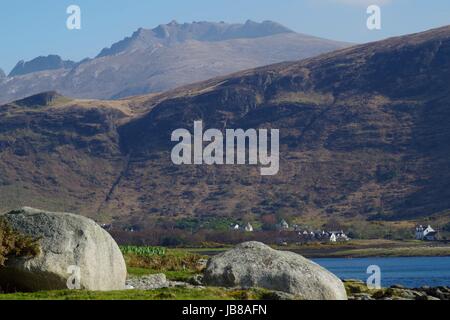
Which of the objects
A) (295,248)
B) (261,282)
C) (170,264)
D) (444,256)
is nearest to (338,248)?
(295,248)

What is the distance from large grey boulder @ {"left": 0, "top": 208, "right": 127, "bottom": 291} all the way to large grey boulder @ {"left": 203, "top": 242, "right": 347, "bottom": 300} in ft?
12.6

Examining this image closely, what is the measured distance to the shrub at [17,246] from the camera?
109 feet

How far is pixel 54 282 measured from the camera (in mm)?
33219

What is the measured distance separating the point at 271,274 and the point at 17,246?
8633 mm

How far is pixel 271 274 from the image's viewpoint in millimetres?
35188

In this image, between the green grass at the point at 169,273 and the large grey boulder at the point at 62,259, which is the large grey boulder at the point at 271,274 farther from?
the green grass at the point at 169,273

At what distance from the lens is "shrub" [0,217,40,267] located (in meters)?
33.2

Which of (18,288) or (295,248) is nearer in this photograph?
(18,288)

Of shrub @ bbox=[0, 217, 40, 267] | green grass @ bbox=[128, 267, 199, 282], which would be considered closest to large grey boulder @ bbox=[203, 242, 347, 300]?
green grass @ bbox=[128, 267, 199, 282]

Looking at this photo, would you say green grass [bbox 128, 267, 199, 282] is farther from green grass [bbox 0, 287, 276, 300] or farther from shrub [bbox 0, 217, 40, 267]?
green grass [bbox 0, 287, 276, 300]
